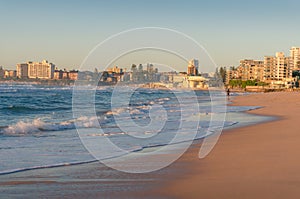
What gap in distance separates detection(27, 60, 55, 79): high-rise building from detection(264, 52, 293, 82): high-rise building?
87.8 m

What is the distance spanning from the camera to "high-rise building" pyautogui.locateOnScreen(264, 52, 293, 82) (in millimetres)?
173125

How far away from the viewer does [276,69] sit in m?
176

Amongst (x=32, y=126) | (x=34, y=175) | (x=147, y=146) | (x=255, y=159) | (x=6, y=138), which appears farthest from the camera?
(x=32, y=126)

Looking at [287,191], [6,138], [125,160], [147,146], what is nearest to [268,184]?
[287,191]

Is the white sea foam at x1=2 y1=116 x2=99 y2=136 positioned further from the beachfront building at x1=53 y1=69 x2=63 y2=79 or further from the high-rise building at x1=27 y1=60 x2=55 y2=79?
the high-rise building at x1=27 y1=60 x2=55 y2=79

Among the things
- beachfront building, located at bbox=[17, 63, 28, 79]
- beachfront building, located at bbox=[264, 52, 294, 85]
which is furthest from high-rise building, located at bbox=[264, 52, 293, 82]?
beachfront building, located at bbox=[17, 63, 28, 79]

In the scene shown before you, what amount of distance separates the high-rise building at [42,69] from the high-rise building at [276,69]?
288 feet

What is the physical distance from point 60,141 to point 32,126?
3.77 m

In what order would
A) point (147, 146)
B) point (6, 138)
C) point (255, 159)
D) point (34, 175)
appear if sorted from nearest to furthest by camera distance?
point (34, 175) < point (255, 159) < point (147, 146) < point (6, 138)

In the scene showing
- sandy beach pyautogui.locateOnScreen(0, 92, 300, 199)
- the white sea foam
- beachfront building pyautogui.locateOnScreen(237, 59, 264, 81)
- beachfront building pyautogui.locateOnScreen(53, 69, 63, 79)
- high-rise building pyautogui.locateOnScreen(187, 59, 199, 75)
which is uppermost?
beachfront building pyautogui.locateOnScreen(237, 59, 264, 81)

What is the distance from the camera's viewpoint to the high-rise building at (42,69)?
108m

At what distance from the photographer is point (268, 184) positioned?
5.95m

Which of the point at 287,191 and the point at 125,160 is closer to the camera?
the point at 287,191

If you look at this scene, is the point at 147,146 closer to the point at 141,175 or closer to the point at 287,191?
the point at 141,175
